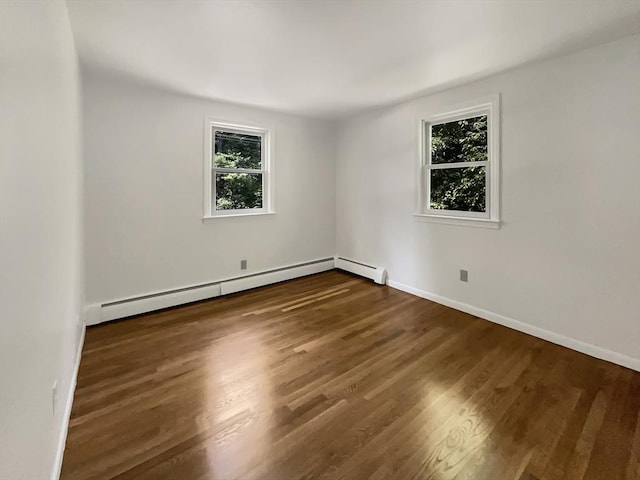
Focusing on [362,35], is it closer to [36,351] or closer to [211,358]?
[36,351]

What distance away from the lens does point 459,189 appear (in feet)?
11.7

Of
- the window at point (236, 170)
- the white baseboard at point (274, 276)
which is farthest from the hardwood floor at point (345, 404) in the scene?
the window at point (236, 170)

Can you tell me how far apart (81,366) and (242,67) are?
2740 millimetres

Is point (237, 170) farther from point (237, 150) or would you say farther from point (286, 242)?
point (286, 242)

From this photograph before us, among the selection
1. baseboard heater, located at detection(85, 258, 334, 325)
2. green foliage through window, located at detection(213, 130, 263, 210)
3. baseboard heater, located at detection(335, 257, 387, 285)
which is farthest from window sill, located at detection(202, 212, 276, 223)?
baseboard heater, located at detection(335, 257, 387, 285)

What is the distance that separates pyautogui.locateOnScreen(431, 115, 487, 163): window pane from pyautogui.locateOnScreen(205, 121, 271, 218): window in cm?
222

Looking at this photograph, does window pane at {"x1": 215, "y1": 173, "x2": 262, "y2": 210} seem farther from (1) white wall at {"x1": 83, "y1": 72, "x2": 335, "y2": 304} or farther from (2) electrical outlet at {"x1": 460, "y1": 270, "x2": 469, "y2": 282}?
(2) electrical outlet at {"x1": 460, "y1": 270, "x2": 469, "y2": 282}

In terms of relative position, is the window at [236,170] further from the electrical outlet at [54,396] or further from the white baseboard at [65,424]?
the electrical outlet at [54,396]

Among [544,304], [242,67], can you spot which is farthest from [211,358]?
[544,304]

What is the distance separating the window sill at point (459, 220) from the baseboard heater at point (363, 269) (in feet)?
3.09

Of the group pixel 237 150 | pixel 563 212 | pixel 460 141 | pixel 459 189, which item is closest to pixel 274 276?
pixel 237 150

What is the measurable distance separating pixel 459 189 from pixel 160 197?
3.32 meters

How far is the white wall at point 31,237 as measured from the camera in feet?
2.77

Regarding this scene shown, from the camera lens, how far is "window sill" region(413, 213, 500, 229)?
10.5ft
